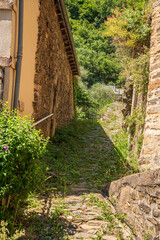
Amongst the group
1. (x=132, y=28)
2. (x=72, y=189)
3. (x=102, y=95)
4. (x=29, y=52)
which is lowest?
(x=72, y=189)

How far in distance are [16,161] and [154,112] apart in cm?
297

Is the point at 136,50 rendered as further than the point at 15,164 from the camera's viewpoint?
Yes

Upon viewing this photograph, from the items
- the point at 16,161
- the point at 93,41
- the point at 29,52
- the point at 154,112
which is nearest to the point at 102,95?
the point at 93,41

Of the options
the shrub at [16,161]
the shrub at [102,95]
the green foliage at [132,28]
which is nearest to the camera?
the shrub at [16,161]

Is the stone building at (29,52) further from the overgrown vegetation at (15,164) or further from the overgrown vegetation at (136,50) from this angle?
the overgrown vegetation at (136,50)

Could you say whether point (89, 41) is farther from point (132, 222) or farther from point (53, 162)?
point (132, 222)

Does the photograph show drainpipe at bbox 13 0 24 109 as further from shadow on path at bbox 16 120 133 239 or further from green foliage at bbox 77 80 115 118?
green foliage at bbox 77 80 115 118

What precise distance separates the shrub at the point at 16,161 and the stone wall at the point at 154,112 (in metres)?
2.48

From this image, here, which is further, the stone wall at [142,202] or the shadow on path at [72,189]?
the shadow on path at [72,189]

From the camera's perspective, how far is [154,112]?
455cm

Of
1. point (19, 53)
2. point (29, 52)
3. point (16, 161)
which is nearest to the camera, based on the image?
point (16, 161)

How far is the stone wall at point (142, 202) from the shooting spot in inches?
97.4

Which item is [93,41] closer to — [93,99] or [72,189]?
[93,99]

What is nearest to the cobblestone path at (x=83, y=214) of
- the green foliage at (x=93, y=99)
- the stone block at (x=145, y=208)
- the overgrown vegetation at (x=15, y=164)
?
the stone block at (x=145, y=208)
